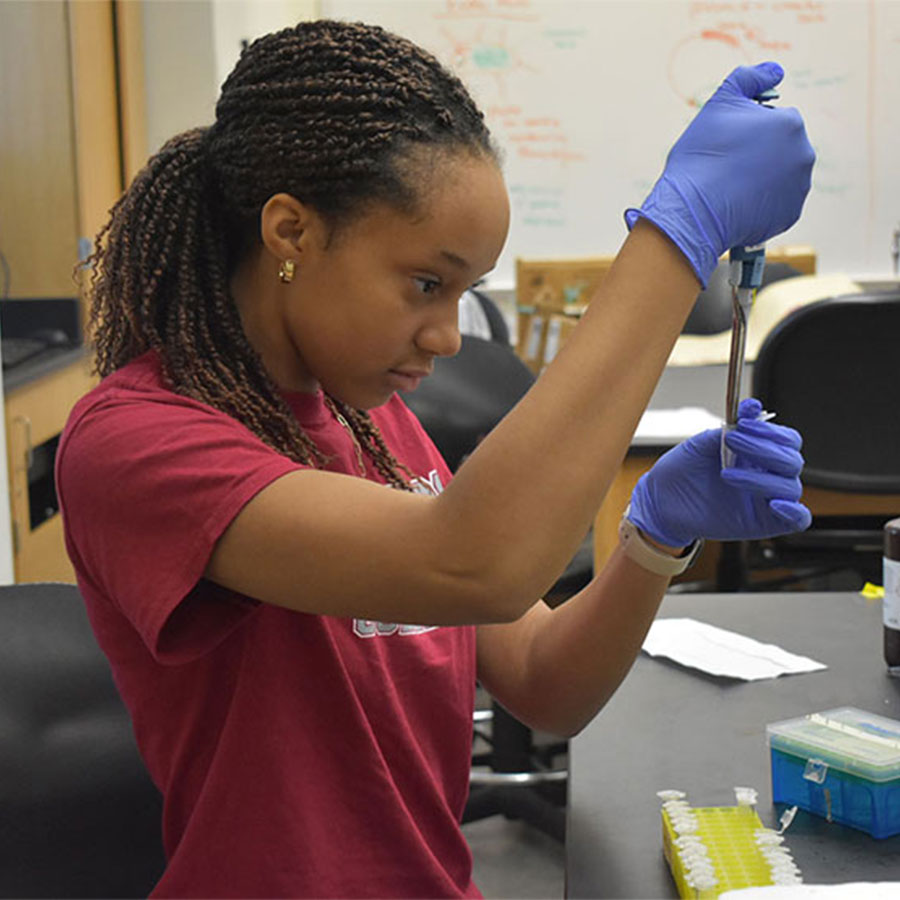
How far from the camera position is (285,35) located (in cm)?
93

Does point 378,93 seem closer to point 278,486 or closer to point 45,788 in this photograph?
point 278,486

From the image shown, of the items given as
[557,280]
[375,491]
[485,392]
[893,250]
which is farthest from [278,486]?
[893,250]

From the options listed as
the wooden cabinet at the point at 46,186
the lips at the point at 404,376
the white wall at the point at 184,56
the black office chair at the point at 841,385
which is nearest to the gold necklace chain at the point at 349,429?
the lips at the point at 404,376

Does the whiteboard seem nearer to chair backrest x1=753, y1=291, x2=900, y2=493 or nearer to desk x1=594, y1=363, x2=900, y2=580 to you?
desk x1=594, y1=363, x2=900, y2=580

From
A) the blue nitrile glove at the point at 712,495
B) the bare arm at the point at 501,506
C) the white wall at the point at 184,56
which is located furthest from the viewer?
the white wall at the point at 184,56

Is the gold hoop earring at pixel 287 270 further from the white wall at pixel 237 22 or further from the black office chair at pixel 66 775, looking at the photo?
the white wall at pixel 237 22

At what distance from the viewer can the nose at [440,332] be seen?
88 centimetres

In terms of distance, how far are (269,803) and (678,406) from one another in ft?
5.98

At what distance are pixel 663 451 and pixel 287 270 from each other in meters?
1.41

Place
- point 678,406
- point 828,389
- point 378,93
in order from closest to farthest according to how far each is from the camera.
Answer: point 378,93, point 828,389, point 678,406

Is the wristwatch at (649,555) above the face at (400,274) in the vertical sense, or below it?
below

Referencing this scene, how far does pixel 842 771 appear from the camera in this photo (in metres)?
0.91

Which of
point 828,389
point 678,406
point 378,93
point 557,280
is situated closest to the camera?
point 378,93

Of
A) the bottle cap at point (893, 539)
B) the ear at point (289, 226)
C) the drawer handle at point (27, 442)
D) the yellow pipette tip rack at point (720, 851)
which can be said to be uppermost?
the ear at point (289, 226)
